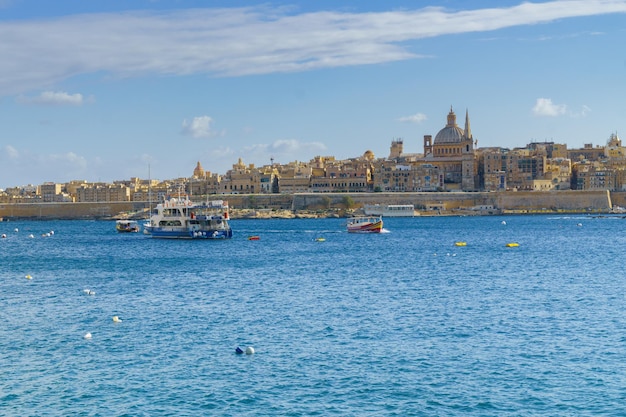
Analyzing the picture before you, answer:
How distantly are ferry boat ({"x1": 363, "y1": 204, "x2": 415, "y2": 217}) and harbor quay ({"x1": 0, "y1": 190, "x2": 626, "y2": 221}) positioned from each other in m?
1.20

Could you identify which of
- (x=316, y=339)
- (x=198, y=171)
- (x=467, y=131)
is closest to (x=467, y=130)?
(x=467, y=131)

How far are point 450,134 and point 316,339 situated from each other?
119m

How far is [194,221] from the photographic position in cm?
5853

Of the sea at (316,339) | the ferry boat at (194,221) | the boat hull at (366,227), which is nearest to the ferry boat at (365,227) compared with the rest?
the boat hull at (366,227)

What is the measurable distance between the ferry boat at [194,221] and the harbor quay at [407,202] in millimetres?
42864

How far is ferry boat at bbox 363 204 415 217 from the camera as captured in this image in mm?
104375

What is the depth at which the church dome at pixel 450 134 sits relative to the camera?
13650cm

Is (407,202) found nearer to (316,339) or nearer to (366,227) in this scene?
(366,227)

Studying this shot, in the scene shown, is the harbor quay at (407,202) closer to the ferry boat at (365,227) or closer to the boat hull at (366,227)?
the ferry boat at (365,227)

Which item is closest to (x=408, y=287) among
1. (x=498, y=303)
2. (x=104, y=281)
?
(x=498, y=303)

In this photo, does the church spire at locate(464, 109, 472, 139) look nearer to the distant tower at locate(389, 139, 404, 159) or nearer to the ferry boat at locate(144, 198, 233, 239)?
the distant tower at locate(389, 139, 404, 159)

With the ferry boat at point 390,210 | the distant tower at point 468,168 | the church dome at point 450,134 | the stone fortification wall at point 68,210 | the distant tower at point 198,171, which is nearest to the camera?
the ferry boat at point 390,210

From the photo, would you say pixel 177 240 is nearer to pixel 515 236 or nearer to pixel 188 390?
pixel 515 236

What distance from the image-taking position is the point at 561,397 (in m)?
16.2
